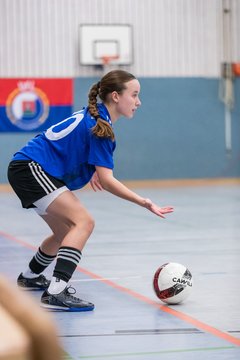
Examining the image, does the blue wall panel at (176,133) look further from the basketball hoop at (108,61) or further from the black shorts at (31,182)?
the black shorts at (31,182)

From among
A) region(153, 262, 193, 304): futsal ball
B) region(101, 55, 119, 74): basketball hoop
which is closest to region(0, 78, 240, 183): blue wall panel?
region(101, 55, 119, 74): basketball hoop

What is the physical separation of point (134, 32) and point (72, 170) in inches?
606

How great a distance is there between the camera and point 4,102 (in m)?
18.8

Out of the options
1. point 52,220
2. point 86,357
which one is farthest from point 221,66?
point 86,357

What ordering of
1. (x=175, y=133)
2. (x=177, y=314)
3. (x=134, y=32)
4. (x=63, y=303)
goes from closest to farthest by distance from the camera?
(x=177, y=314)
(x=63, y=303)
(x=134, y=32)
(x=175, y=133)

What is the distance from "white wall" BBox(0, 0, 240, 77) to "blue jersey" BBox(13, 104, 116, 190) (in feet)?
47.4

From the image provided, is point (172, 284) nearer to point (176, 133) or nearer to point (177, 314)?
point (177, 314)

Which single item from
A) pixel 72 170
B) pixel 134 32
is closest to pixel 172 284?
pixel 72 170

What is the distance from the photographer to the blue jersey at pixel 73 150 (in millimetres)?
4465

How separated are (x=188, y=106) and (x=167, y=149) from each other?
127 cm

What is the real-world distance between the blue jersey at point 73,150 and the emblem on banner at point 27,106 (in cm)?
1435

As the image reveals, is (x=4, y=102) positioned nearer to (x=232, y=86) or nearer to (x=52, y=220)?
(x=232, y=86)

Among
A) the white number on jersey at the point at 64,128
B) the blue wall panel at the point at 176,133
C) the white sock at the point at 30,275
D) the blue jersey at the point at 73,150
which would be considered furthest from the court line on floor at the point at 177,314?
the blue wall panel at the point at 176,133

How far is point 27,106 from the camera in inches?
747
